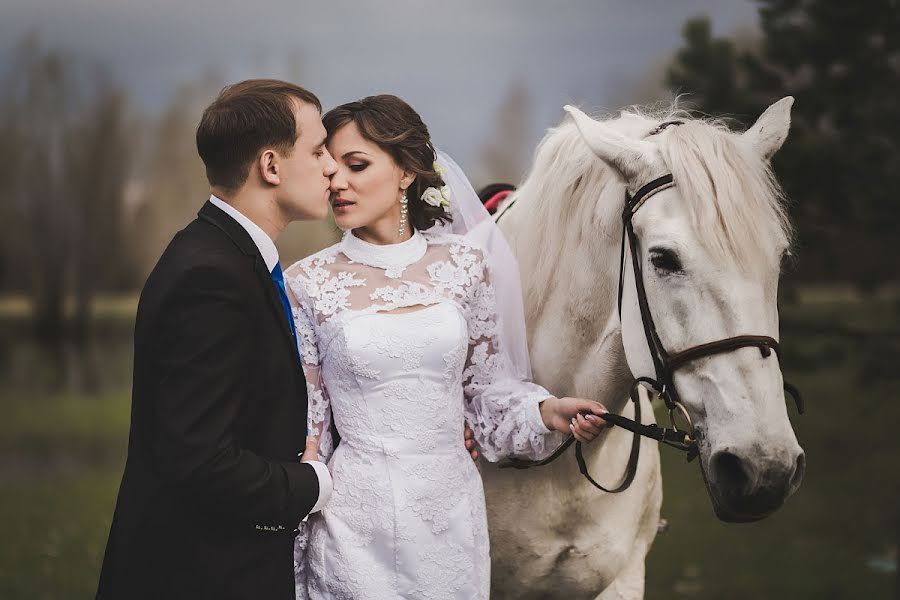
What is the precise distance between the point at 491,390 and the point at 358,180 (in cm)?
70

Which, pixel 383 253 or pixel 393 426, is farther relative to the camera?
pixel 383 253

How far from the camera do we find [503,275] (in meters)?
2.54

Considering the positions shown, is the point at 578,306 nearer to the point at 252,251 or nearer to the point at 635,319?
the point at 635,319

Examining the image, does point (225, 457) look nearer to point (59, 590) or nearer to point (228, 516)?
point (228, 516)

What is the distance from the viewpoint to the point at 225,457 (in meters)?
1.76

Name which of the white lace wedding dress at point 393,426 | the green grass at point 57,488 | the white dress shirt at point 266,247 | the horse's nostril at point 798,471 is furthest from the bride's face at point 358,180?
the green grass at point 57,488

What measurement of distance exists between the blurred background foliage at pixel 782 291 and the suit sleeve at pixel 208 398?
50.0 inches

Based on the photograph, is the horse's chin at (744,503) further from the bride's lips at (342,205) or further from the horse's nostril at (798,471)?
the bride's lips at (342,205)

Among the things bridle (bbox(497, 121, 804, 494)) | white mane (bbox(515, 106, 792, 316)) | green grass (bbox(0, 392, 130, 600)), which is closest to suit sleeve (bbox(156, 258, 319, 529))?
bridle (bbox(497, 121, 804, 494))

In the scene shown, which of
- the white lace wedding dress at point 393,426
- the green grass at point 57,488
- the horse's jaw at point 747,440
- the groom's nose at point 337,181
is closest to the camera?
the horse's jaw at point 747,440

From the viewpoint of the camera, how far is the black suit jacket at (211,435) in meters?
1.75

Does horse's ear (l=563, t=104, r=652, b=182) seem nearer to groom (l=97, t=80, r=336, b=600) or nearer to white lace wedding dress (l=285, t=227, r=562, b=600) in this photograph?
white lace wedding dress (l=285, t=227, r=562, b=600)

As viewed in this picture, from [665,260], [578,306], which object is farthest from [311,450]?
[665,260]

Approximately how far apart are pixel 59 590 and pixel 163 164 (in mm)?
8703
